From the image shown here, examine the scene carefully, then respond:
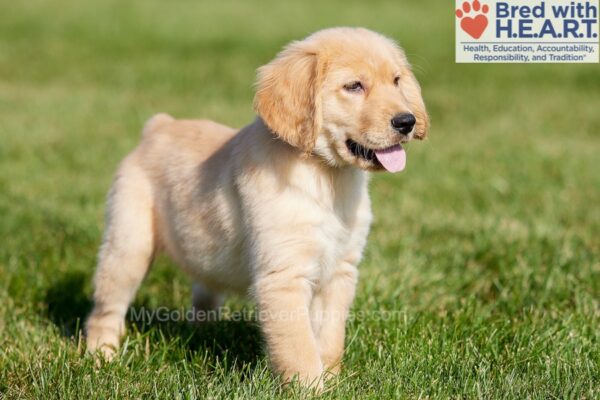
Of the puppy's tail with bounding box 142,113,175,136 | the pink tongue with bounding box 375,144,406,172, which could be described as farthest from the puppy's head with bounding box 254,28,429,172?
the puppy's tail with bounding box 142,113,175,136

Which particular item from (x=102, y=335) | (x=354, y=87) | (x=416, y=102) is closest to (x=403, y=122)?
(x=354, y=87)

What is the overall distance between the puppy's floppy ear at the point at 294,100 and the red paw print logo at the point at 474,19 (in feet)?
7.66

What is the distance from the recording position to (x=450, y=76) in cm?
1244

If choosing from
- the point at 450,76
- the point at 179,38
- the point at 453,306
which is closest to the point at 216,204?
the point at 453,306

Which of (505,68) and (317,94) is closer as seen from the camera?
(317,94)

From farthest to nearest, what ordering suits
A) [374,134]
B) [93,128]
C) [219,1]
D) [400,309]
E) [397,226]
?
1. [219,1]
2. [93,128]
3. [397,226]
4. [400,309]
5. [374,134]

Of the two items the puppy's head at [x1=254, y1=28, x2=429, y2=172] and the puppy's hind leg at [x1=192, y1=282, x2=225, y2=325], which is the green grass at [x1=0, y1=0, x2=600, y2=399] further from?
the puppy's head at [x1=254, y1=28, x2=429, y2=172]

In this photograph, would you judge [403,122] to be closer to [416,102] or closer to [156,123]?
[416,102]

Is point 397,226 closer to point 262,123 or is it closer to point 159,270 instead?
point 159,270

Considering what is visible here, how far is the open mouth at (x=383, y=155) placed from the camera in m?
3.15

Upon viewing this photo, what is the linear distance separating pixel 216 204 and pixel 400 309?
1120mm

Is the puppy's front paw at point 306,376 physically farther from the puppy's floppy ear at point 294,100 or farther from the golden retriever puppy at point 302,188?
the puppy's floppy ear at point 294,100

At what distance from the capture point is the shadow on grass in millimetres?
3707

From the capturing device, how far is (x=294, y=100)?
3.13 meters
